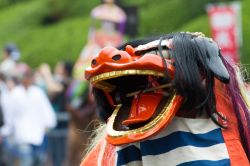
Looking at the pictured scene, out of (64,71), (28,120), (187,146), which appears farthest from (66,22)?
(187,146)

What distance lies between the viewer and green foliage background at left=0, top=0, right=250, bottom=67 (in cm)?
1439

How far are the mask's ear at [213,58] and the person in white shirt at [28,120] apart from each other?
293 inches

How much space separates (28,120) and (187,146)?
7483 millimetres

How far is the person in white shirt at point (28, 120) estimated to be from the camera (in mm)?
9844

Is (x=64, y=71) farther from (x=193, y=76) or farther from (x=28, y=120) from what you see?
(x=193, y=76)

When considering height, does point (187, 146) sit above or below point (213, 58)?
below

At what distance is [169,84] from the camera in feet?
8.08

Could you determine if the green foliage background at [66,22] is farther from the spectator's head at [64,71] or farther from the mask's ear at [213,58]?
the mask's ear at [213,58]

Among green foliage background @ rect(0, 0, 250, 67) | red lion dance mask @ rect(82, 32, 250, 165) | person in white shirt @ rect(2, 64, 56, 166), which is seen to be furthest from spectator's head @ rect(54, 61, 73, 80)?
red lion dance mask @ rect(82, 32, 250, 165)

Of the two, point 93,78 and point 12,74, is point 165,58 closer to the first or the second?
point 93,78

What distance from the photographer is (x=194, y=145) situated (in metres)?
2.50

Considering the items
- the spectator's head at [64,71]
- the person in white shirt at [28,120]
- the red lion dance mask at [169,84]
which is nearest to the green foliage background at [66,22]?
the spectator's head at [64,71]

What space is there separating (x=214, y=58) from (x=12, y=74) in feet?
27.8

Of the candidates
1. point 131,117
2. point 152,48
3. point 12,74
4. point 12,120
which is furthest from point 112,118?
point 12,74
